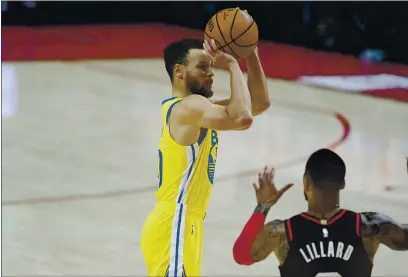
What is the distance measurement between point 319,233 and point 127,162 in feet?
20.5

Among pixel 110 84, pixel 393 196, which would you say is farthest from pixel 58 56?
pixel 393 196

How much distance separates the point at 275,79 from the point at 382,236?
10520 millimetres

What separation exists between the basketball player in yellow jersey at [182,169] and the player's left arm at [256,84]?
1 centimetres

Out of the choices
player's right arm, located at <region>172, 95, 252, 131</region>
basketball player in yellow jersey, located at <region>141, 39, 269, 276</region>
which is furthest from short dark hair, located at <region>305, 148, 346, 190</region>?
basketball player in yellow jersey, located at <region>141, 39, 269, 276</region>

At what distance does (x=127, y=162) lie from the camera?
10508 millimetres

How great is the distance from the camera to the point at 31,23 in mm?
19484

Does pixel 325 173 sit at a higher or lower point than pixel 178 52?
lower

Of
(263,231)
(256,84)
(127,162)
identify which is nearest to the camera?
(263,231)

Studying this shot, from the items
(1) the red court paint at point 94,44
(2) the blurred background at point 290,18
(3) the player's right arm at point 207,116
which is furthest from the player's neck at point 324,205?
(2) the blurred background at point 290,18

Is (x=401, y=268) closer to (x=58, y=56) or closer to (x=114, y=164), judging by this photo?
(x=114, y=164)

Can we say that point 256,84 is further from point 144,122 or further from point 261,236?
point 144,122

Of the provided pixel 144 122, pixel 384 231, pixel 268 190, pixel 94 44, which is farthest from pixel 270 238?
pixel 94 44

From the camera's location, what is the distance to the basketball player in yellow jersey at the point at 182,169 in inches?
195

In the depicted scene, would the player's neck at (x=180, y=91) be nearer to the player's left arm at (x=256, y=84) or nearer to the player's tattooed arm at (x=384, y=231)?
the player's left arm at (x=256, y=84)
